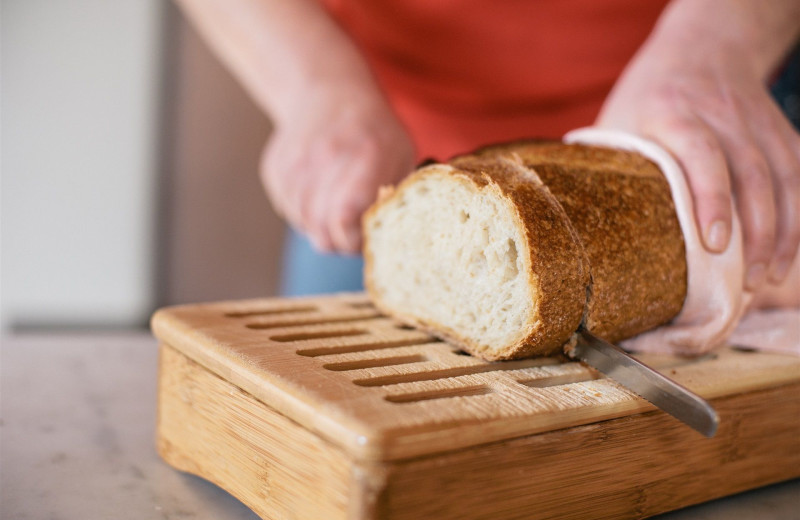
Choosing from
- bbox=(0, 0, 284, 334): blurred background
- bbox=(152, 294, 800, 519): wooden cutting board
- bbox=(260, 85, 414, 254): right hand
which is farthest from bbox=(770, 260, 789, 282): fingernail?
bbox=(0, 0, 284, 334): blurred background

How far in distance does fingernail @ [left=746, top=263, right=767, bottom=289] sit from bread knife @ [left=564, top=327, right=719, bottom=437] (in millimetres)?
283

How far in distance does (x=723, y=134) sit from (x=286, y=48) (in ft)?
2.78

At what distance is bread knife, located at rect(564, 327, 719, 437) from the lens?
0.77m

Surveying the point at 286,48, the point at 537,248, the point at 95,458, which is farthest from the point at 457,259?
the point at 286,48

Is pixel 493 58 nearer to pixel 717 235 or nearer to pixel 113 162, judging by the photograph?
pixel 717 235

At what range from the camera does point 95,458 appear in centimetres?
100

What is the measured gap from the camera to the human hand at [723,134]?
1.04 meters

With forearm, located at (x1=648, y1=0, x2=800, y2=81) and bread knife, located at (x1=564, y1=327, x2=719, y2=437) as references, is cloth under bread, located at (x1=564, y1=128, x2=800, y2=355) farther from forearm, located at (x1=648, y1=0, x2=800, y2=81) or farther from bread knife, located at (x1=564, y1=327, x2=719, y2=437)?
forearm, located at (x1=648, y1=0, x2=800, y2=81)

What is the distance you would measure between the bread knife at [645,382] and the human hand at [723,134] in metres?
0.24

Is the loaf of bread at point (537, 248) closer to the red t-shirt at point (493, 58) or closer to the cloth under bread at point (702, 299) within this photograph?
the cloth under bread at point (702, 299)

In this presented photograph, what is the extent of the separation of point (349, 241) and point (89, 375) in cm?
50

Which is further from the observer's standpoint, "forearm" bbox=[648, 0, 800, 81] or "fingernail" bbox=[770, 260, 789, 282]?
"forearm" bbox=[648, 0, 800, 81]

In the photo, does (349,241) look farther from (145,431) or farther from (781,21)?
(781,21)

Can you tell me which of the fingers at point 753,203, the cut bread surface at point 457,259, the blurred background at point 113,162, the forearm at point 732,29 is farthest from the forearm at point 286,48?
the blurred background at point 113,162
